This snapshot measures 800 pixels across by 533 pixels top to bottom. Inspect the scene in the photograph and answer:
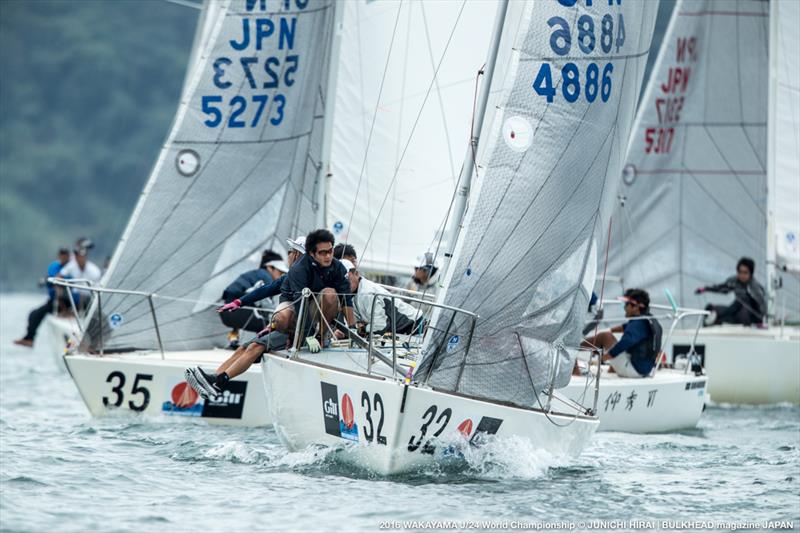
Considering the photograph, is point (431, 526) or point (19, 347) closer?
point (431, 526)

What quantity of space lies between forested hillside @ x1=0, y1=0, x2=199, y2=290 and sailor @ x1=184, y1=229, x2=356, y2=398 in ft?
178

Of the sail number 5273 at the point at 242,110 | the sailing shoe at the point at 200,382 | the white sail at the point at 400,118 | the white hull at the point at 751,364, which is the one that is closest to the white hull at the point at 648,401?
the white sail at the point at 400,118

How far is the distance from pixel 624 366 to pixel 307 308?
437cm

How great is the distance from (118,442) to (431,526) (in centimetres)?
351

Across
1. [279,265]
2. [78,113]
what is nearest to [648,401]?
[279,265]

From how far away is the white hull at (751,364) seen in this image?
590 inches

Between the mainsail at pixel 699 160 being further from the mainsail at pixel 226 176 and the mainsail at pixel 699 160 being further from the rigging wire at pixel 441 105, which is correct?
the mainsail at pixel 226 176

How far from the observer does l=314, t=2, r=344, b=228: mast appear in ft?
44.5

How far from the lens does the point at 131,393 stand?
448 inches

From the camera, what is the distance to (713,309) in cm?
1648

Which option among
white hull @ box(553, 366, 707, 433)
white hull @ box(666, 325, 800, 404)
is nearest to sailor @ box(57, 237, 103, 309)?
white hull @ box(666, 325, 800, 404)

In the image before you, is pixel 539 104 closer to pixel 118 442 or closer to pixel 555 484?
pixel 555 484

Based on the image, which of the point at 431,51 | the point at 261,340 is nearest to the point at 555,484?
the point at 261,340

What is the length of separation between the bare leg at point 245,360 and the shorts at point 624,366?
4.30 m
